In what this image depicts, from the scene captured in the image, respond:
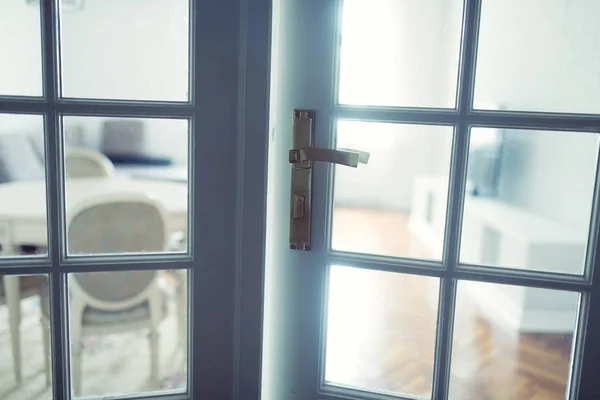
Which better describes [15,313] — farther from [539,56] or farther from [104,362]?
[539,56]

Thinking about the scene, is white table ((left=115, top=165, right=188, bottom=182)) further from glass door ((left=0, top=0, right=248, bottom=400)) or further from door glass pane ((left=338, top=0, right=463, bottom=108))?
door glass pane ((left=338, top=0, right=463, bottom=108))

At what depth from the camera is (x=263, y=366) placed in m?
1.13

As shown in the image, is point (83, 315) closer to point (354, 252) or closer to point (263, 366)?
point (263, 366)

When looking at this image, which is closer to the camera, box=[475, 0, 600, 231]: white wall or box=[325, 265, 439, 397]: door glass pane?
box=[475, 0, 600, 231]: white wall

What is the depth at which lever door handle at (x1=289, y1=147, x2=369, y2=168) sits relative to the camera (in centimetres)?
102

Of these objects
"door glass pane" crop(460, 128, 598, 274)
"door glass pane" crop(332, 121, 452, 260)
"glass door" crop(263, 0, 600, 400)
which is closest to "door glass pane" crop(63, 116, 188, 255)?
"glass door" crop(263, 0, 600, 400)

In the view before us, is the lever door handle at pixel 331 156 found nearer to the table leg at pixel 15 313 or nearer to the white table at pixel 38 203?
the white table at pixel 38 203

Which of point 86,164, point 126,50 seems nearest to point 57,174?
point 86,164

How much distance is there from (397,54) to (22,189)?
31.9 inches

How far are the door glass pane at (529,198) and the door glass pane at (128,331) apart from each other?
0.64m

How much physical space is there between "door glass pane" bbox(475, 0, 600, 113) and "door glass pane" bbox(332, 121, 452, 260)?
0.46 feet

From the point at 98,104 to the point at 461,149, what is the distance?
718 millimetres

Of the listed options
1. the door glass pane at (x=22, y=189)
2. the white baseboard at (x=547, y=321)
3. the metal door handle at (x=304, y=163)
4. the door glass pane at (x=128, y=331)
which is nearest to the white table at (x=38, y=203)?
the door glass pane at (x=22, y=189)

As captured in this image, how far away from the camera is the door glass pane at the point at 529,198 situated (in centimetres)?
99
